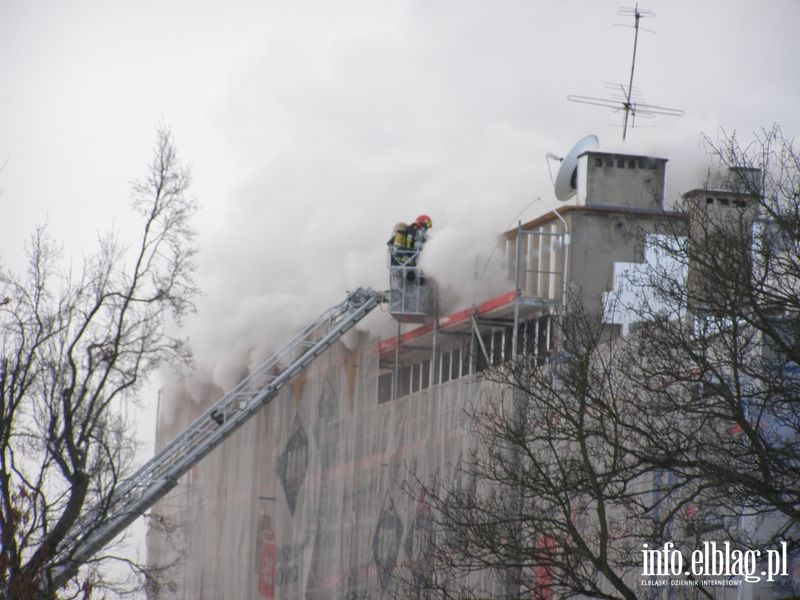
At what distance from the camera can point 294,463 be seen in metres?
37.5

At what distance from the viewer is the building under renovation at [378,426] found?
30.1 m

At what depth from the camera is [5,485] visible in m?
21.0

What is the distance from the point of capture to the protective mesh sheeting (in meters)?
31.5

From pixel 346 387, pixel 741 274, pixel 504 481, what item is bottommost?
pixel 504 481

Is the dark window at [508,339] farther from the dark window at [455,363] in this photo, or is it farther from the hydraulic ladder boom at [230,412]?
the hydraulic ladder boom at [230,412]

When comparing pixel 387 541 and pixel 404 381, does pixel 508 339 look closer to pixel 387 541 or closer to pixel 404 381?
pixel 387 541

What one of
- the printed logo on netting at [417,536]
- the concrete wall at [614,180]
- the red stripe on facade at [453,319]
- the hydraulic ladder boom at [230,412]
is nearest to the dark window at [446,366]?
the red stripe on facade at [453,319]

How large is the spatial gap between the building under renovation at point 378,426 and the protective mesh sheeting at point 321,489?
0.13 feet

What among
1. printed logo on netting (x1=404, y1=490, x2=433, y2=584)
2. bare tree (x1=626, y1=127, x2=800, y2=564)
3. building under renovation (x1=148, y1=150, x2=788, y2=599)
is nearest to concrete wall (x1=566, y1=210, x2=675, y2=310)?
building under renovation (x1=148, y1=150, x2=788, y2=599)

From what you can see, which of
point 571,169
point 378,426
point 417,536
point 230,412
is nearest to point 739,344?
point 417,536

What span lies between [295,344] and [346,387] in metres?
1.40

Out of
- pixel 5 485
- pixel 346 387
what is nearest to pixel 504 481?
pixel 5 485

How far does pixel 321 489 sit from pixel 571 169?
9097mm

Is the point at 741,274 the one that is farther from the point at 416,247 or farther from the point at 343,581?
the point at 343,581
